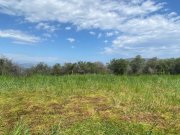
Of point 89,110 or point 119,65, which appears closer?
point 89,110

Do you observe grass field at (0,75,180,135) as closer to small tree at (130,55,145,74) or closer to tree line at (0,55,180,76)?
tree line at (0,55,180,76)

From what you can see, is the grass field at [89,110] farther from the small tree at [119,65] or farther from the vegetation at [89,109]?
the small tree at [119,65]

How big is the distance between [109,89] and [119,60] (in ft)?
68.0

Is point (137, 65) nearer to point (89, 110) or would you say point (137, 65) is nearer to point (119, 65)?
point (119, 65)

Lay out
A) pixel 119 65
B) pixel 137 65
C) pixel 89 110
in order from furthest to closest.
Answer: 1. pixel 137 65
2. pixel 119 65
3. pixel 89 110

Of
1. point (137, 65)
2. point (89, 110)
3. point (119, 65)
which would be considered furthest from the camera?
point (137, 65)

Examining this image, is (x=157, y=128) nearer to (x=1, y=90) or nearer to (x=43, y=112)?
(x=43, y=112)

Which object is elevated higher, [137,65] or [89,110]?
[137,65]

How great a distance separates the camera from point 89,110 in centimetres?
1057

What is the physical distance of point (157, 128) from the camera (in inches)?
366

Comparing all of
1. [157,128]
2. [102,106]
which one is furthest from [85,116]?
[157,128]

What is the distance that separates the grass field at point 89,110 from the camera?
29.8 ft

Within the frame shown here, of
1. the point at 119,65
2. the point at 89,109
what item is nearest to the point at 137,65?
the point at 119,65

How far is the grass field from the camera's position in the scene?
9.07 m
